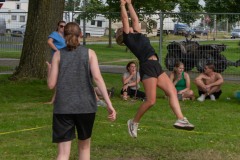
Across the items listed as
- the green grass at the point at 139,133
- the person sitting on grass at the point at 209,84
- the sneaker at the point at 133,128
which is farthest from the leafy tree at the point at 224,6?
the sneaker at the point at 133,128

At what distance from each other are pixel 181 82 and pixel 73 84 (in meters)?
8.03

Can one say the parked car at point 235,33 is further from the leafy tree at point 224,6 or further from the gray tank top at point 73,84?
the gray tank top at point 73,84

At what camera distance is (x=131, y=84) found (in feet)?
44.1

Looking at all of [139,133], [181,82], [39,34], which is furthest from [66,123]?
[39,34]

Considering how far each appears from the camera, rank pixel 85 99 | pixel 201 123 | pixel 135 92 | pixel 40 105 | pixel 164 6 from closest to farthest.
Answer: pixel 85 99
pixel 201 123
pixel 40 105
pixel 135 92
pixel 164 6

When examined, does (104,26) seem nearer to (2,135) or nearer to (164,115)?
(164,115)

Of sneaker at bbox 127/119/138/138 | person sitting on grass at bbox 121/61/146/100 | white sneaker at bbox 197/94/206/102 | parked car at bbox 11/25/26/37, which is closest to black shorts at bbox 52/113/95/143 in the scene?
sneaker at bbox 127/119/138/138

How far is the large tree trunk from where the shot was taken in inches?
599

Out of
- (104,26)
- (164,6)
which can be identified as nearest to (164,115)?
(104,26)

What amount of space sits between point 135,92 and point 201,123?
3694mm

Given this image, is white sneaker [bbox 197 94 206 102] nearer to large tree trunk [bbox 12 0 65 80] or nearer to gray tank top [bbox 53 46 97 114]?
large tree trunk [bbox 12 0 65 80]

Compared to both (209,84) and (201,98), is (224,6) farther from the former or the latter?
(201,98)

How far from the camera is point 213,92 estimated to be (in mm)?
13375

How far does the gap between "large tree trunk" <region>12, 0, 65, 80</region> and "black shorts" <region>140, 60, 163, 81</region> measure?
7.94 metres
